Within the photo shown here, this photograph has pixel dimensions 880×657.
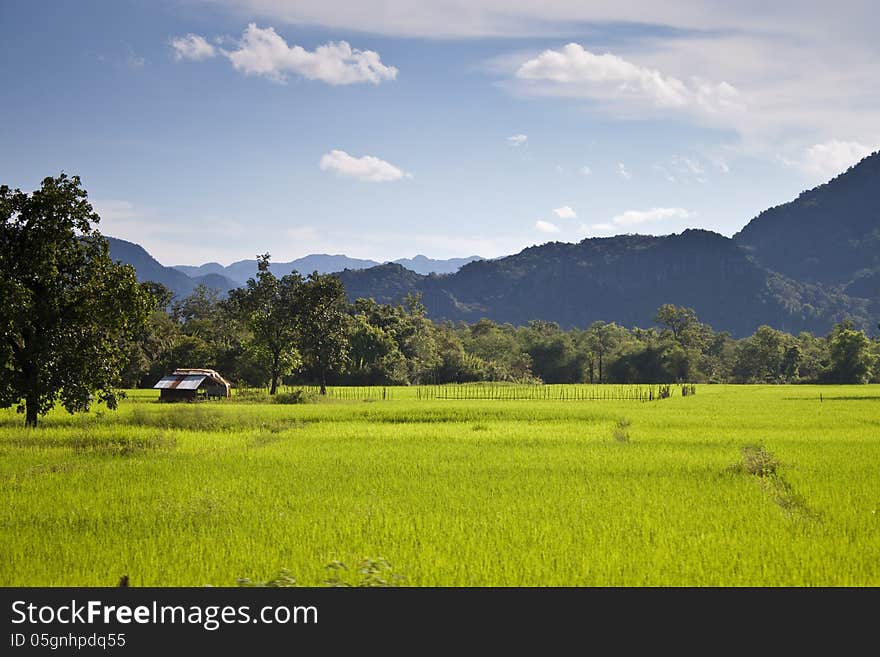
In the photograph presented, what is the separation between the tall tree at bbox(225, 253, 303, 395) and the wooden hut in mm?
3990

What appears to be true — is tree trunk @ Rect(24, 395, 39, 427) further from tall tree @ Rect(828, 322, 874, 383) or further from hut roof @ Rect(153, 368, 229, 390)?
tall tree @ Rect(828, 322, 874, 383)

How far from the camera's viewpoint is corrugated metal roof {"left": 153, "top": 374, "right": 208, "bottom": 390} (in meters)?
57.6

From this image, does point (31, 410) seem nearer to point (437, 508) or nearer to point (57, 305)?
point (57, 305)

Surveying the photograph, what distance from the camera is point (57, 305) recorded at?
28.1 m

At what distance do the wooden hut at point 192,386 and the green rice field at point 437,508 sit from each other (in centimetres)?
2953

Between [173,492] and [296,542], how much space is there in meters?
5.49

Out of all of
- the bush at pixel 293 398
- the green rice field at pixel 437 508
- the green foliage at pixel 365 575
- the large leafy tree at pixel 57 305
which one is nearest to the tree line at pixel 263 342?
the large leafy tree at pixel 57 305

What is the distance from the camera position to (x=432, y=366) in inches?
3868

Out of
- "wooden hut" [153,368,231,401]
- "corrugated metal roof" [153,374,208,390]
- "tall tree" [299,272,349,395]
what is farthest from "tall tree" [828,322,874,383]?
"corrugated metal roof" [153,374,208,390]

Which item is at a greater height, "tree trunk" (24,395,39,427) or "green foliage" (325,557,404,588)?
"tree trunk" (24,395,39,427)

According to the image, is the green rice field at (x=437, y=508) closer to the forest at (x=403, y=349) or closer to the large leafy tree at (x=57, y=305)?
the large leafy tree at (x=57, y=305)

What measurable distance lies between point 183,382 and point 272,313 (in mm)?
8708

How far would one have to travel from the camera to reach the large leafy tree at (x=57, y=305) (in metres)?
27.2
